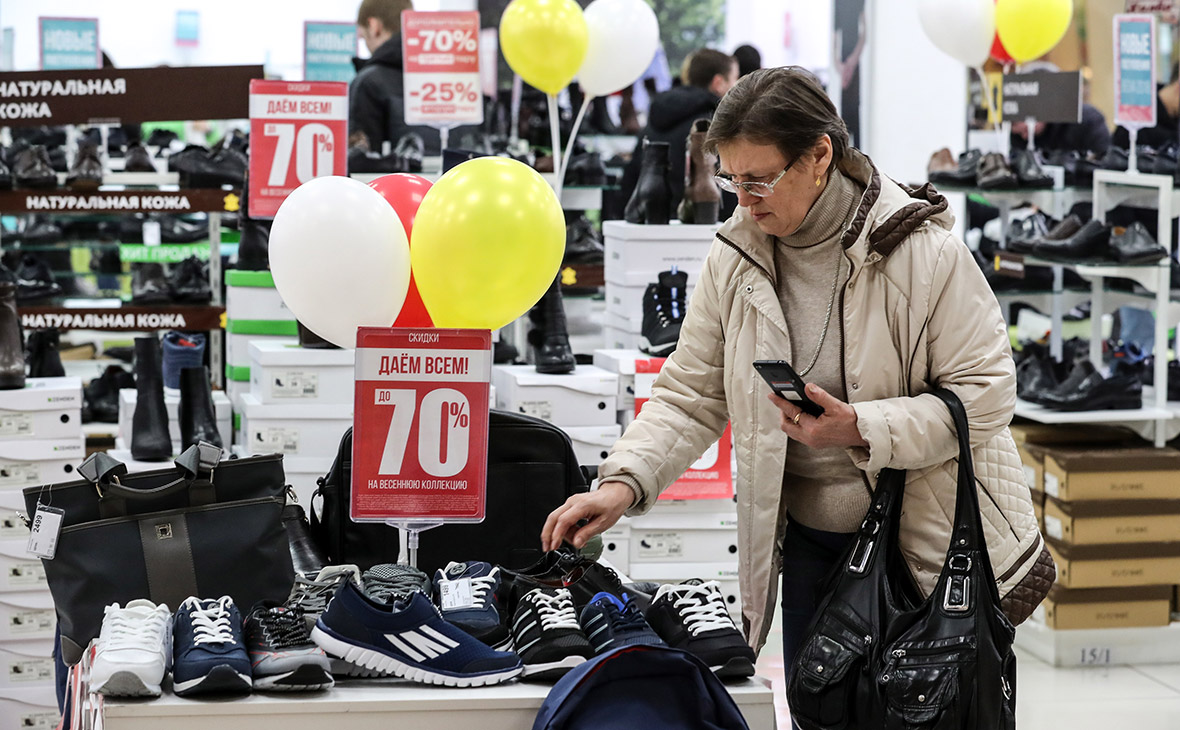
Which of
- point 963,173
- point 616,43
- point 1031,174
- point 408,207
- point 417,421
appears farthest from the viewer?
point 963,173

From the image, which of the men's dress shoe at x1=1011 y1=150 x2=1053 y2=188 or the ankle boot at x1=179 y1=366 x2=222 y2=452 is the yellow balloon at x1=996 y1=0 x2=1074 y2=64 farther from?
the ankle boot at x1=179 y1=366 x2=222 y2=452

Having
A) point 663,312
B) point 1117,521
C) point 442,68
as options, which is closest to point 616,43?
point 442,68

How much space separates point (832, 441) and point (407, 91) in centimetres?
311

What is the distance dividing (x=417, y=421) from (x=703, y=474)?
157 cm

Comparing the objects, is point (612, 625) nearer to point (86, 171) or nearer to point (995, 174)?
point (86, 171)

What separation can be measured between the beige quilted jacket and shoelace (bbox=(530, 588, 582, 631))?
28 centimetres

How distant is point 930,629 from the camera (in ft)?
6.31

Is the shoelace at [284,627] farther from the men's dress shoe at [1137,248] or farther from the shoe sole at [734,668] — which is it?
the men's dress shoe at [1137,248]

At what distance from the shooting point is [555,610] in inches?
72.1

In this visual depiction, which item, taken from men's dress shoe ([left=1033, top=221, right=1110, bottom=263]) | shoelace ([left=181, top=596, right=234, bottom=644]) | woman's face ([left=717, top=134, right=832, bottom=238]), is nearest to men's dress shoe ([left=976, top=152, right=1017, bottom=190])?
men's dress shoe ([left=1033, top=221, right=1110, bottom=263])

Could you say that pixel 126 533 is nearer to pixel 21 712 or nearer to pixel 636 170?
pixel 21 712

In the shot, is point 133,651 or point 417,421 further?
point 417,421

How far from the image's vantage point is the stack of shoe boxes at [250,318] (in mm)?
3967

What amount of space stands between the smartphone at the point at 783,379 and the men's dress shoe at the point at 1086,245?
3.06 m
